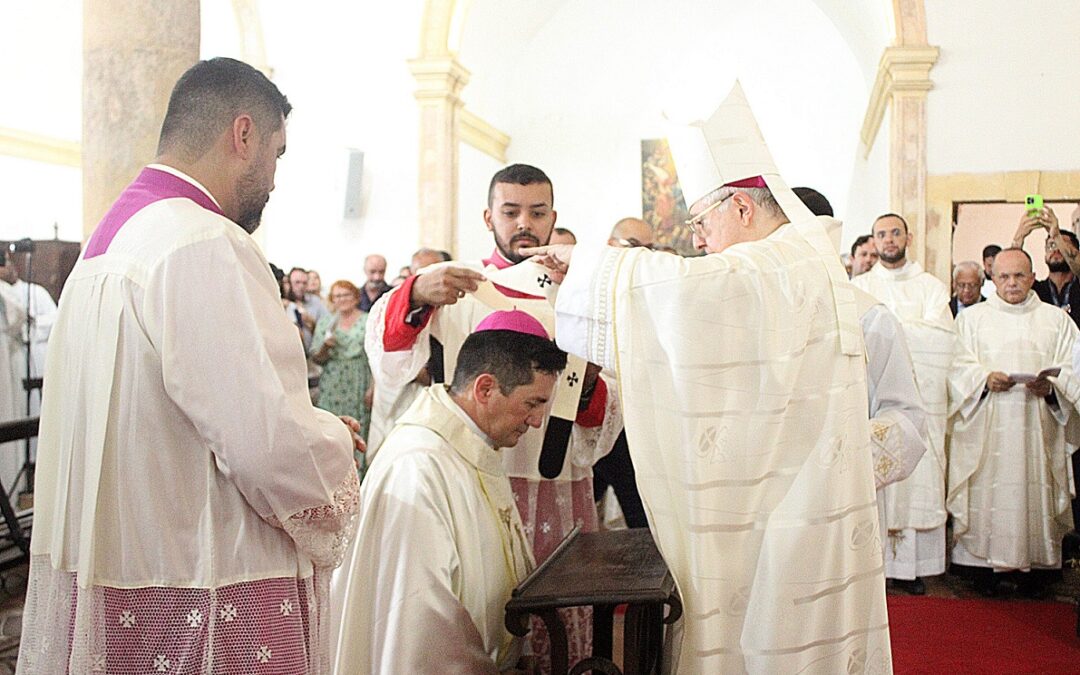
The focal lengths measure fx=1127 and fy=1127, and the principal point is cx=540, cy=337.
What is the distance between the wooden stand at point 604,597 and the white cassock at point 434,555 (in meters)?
0.15

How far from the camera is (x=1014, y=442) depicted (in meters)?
6.97

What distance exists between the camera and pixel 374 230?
1311cm

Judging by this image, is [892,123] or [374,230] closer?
[892,123]

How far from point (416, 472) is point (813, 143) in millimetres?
14635

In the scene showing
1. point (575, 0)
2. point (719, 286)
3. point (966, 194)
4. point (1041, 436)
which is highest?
point (575, 0)

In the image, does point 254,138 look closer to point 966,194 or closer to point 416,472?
point 416,472

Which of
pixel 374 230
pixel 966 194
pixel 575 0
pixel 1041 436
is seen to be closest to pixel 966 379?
pixel 1041 436

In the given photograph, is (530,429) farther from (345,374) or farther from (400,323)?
(345,374)

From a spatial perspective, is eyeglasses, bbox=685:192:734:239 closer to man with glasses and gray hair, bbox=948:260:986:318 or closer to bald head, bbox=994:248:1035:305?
bald head, bbox=994:248:1035:305

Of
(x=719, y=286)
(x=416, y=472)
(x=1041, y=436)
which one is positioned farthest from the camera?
(x=1041, y=436)

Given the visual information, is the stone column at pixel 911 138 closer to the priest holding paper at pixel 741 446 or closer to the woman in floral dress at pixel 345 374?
the woman in floral dress at pixel 345 374

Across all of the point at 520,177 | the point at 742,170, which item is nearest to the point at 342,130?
the point at 520,177

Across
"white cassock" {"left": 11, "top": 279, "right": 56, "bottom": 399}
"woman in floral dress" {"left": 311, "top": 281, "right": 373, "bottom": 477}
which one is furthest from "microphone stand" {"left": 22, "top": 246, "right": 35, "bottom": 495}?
"woman in floral dress" {"left": 311, "top": 281, "right": 373, "bottom": 477}

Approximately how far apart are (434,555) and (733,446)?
82 centimetres
